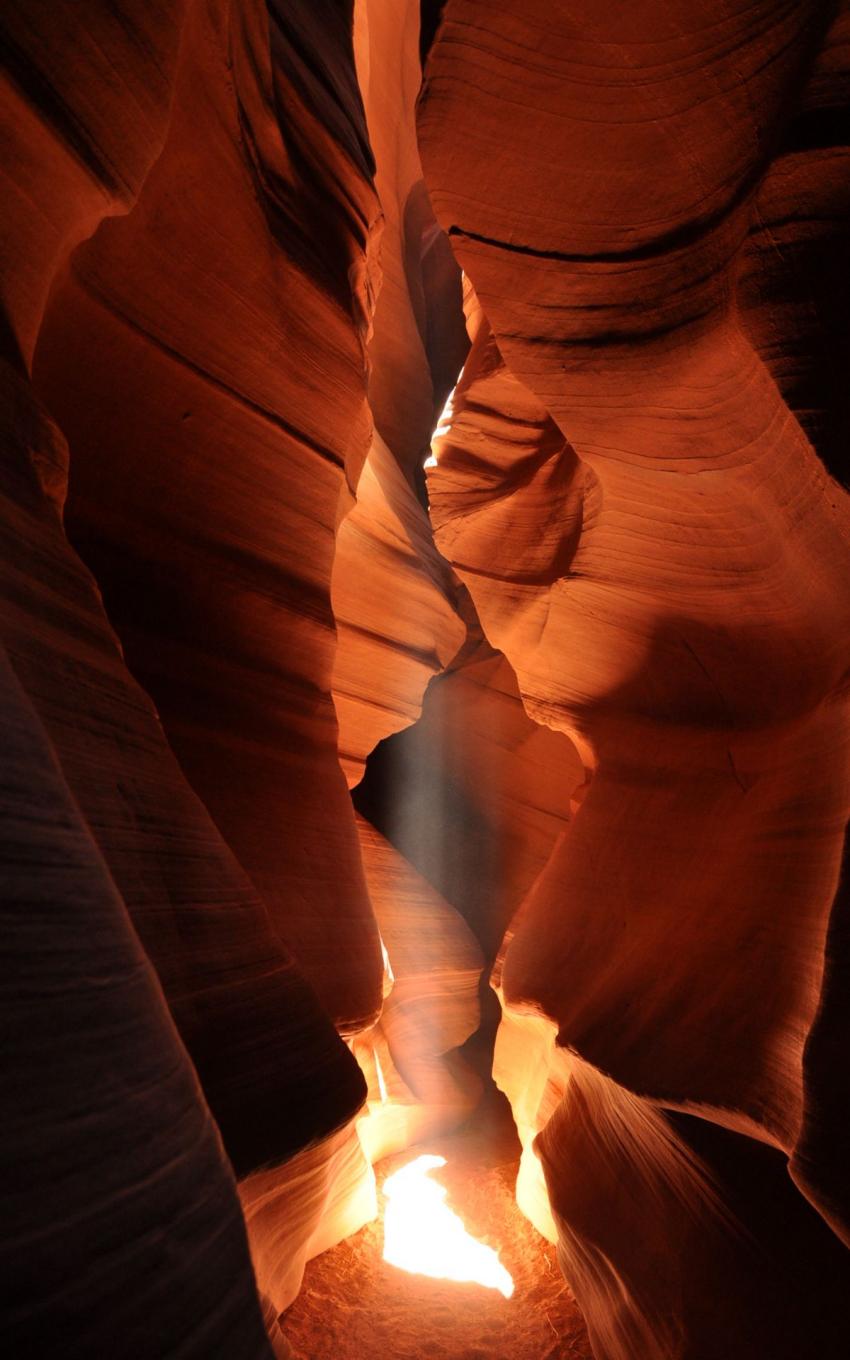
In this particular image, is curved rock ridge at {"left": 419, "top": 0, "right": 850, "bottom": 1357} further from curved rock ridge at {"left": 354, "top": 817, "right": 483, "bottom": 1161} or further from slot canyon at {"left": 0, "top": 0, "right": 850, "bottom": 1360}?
curved rock ridge at {"left": 354, "top": 817, "right": 483, "bottom": 1161}

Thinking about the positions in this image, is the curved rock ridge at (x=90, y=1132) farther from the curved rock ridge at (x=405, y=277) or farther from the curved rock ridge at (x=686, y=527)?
the curved rock ridge at (x=405, y=277)

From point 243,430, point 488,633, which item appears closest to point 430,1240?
point 488,633

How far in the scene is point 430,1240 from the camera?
4965 mm

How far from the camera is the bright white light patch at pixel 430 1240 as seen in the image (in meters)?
4.61

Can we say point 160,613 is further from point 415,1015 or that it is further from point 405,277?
point 405,277

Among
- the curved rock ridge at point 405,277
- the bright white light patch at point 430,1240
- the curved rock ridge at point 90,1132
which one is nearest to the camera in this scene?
the curved rock ridge at point 90,1132

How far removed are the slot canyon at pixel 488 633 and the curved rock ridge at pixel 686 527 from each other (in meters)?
0.02

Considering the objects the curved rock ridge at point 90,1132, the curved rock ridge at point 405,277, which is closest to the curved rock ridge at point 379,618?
the curved rock ridge at point 405,277

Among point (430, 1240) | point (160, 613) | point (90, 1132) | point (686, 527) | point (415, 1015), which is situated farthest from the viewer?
point (415, 1015)

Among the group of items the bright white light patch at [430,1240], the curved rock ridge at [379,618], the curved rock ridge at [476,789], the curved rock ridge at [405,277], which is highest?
the curved rock ridge at [405,277]

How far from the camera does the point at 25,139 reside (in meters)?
2.15

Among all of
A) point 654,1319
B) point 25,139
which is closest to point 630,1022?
point 654,1319

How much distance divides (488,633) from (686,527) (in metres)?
1.98

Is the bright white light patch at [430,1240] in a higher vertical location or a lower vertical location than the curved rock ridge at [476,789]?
lower
